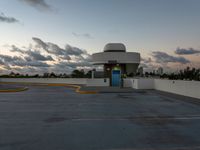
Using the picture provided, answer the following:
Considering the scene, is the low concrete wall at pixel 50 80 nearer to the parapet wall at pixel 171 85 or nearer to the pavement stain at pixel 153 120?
the parapet wall at pixel 171 85

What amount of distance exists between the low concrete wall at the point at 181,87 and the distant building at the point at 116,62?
7.06m

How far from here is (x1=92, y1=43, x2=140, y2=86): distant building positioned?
2372cm

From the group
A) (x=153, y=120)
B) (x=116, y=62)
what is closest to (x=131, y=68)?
(x=116, y=62)

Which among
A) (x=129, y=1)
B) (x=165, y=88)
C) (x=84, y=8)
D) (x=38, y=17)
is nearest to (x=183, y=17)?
(x=129, y=1)

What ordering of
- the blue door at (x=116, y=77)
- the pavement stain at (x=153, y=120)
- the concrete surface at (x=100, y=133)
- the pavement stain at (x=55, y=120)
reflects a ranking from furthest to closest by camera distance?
Result: the blue door at (x=116, y=77) → the pavement stain at (x=55, y=120) → the pavement stain at (x=153, y=120) → the concrete surface at (x=100, y=133)

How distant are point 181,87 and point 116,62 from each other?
449 inches

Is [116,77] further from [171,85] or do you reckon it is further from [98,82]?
[171,85]

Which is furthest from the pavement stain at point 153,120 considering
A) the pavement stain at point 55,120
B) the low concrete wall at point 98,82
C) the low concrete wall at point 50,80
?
the low concrete wall at point 50,80

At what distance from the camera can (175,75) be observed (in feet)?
57.3

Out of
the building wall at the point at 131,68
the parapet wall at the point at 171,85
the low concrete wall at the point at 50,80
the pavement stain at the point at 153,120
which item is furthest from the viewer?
the low concrete wall at the point at 50,80

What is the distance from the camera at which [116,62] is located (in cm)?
2359

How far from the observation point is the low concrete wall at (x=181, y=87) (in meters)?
11.6

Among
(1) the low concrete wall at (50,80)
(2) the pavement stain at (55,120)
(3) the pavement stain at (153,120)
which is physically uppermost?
→ (1) the low concrete wall at (50,80)

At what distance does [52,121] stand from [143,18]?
16.7 metres
